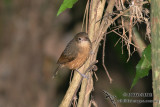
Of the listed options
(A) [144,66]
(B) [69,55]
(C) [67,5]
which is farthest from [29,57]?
(A) [144,66]

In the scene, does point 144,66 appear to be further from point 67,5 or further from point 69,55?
point 69,55

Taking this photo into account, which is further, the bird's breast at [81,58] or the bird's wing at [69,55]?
the bird's wing at [69,55]

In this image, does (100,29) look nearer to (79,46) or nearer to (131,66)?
(131,66)

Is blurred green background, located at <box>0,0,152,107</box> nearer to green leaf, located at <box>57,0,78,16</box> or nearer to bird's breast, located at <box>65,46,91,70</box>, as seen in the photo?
bird's breast, located at <box>65,46,91,70</box>

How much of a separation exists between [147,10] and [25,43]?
488cm

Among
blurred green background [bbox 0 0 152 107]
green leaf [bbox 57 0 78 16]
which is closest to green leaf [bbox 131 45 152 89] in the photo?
green leaf [bbox 57 0 78 16]

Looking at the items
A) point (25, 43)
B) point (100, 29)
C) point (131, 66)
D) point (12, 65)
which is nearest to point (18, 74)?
point (12, 65)

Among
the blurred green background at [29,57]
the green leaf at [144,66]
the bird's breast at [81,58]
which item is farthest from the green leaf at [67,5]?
the blurred green background at [29,57]

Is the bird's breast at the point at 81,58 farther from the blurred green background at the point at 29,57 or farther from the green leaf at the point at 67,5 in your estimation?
the blurred green background at the point at 29,57

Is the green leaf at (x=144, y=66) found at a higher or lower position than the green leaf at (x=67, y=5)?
lower

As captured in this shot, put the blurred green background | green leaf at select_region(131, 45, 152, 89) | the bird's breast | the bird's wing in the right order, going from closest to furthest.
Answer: green leaf at select_region(131, 45, 152, 89)
the bird's breast
the bird's wing
the blurred green background

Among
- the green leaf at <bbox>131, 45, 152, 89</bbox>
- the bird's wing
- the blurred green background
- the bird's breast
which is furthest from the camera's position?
the blurred green background

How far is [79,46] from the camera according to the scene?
4531 mm

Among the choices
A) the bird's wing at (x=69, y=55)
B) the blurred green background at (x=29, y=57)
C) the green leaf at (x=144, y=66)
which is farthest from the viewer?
the blurred green background at (x=29, y=57)
